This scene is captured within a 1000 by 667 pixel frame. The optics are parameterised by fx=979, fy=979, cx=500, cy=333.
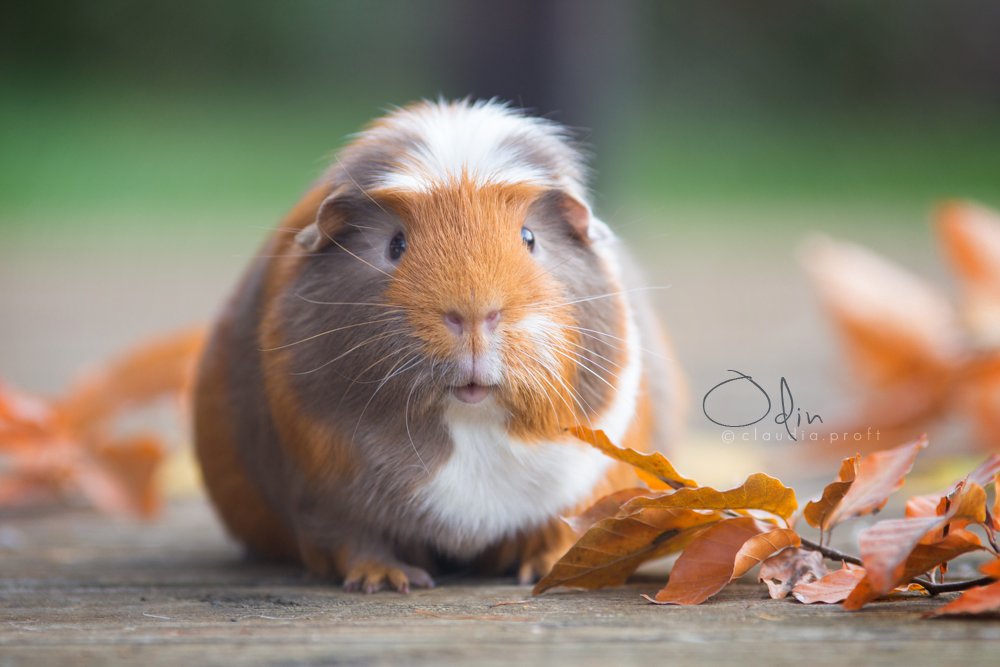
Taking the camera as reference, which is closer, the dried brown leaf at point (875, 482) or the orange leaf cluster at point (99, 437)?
the dried brown leaf at point (875, 482)

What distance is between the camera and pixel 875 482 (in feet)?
7.02

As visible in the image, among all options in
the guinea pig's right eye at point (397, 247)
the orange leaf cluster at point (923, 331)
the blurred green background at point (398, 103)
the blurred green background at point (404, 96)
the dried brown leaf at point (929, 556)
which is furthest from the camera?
the blurred green background at point (404, 96)

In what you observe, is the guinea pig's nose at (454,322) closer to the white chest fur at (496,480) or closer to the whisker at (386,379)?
the whisker at (386,379)

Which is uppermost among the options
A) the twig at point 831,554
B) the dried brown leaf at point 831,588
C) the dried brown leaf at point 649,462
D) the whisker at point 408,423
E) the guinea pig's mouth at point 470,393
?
the guinea pig's mouth at point 470,393

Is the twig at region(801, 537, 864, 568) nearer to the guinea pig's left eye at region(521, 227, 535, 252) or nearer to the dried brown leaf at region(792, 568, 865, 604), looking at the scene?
the dried brown leaf at region(792, 568, 865, 604)

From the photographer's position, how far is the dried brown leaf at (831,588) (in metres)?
2.10

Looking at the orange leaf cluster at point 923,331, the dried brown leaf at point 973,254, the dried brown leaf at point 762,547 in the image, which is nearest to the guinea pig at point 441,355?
the dried brown leaf at point 762,547

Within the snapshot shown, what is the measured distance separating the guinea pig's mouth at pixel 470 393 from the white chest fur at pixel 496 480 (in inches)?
2.5

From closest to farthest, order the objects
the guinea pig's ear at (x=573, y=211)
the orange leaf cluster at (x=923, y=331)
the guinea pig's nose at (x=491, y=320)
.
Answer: the guinea pig's nose at (x=491, y=320)
the guinea pig's ear at (x=573, y=211)
the orange leaf cluster at (x=923, y=331)

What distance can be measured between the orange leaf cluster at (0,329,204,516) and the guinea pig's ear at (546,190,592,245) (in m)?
1.61

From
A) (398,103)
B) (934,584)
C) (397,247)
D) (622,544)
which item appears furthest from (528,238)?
(398,103)

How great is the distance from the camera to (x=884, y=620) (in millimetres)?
1969

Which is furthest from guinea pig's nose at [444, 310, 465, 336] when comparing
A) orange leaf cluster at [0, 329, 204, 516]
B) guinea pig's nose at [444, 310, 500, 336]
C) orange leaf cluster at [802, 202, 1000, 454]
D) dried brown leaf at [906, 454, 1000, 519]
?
orange leaf cluster at [802, 202, 1000, 454]

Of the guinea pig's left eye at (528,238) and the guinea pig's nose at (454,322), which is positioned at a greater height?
the guinea pig's left eye at (528,238)
